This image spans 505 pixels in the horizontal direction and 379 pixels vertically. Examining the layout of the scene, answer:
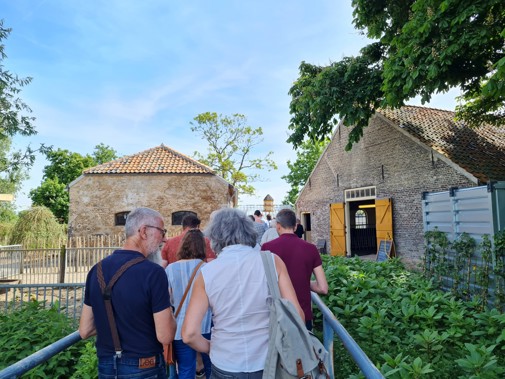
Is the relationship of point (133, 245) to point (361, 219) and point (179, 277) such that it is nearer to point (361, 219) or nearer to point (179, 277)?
point (179, 277)

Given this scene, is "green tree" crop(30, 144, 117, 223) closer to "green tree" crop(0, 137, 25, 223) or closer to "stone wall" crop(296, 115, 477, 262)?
"green tree" crop(0, 137, 25, 223)

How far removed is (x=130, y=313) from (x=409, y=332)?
129 inches

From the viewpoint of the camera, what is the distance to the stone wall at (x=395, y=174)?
1192 centimetres

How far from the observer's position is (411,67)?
7.95 m

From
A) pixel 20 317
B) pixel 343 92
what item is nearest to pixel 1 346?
pixel 20 317

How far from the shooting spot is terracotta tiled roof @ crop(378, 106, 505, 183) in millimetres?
11094

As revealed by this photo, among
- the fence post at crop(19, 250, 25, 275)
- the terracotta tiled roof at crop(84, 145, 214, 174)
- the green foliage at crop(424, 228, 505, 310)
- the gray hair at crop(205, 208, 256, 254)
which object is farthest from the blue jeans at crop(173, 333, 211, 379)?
the terracotta tiled roof at crop(84, 145, 214, 174)

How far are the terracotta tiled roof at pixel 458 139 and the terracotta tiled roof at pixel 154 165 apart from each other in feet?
34.9

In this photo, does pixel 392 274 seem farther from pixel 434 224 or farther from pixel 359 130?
pixel 359 130

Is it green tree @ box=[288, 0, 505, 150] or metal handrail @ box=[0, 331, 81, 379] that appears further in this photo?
green tree @ box=[288, 0, 505, 150]

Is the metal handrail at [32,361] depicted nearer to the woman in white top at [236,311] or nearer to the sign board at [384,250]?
the woman in white top at [236,311]

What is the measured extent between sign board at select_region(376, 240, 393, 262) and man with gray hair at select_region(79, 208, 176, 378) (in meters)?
12.6

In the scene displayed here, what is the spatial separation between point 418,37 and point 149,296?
8316 millimetres

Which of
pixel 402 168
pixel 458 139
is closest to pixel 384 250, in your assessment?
pixel 402 168
